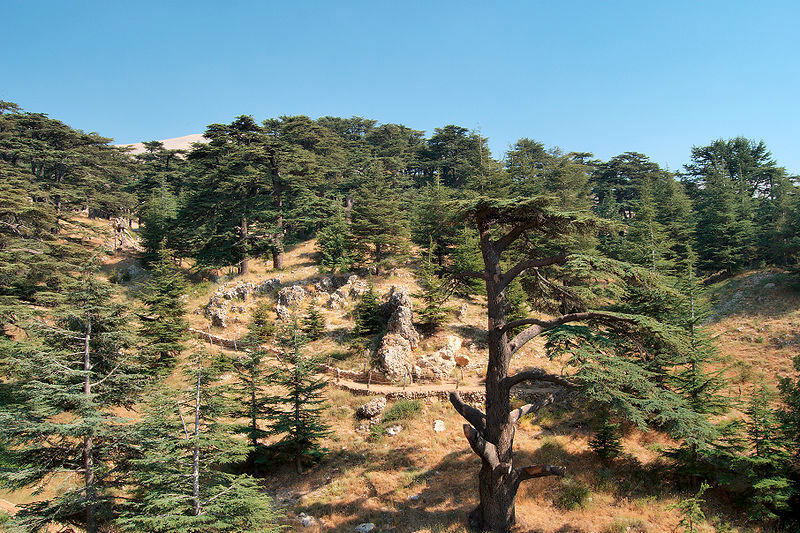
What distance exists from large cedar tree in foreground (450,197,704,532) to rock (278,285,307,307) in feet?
70.2

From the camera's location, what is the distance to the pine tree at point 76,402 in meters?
10.1

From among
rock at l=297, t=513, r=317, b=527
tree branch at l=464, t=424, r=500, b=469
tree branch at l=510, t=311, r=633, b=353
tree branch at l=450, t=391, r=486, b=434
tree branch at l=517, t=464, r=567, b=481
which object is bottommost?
rock at l=297, t=513, r=317, b=527

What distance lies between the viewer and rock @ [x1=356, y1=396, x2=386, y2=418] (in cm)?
1947

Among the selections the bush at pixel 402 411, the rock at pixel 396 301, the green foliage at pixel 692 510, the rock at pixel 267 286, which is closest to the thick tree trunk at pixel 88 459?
the bush at pixel 402 411

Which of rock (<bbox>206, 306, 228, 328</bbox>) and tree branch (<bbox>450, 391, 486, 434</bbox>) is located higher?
rock (<bbox>206, 306, 228, 328</bbox>)

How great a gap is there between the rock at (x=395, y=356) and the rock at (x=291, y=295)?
380 inches

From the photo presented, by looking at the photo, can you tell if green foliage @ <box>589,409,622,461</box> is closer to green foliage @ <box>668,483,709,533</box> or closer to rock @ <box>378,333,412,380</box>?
green foliage @ <box>668,483,709,533</box>

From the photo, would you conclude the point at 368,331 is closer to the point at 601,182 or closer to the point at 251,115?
the point at 251,115

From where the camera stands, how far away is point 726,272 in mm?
34781

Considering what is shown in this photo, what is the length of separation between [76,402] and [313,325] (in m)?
16.0

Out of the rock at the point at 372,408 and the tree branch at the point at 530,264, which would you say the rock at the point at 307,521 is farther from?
the tree branch at the point at 530,264

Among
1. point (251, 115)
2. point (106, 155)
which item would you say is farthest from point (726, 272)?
point (106, 155)

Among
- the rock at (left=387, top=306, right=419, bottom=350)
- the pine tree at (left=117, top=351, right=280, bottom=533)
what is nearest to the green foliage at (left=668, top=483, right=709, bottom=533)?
the pine tree at (left=117, top=351, right=280, bottom=533)

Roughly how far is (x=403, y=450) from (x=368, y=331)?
9.90 m
